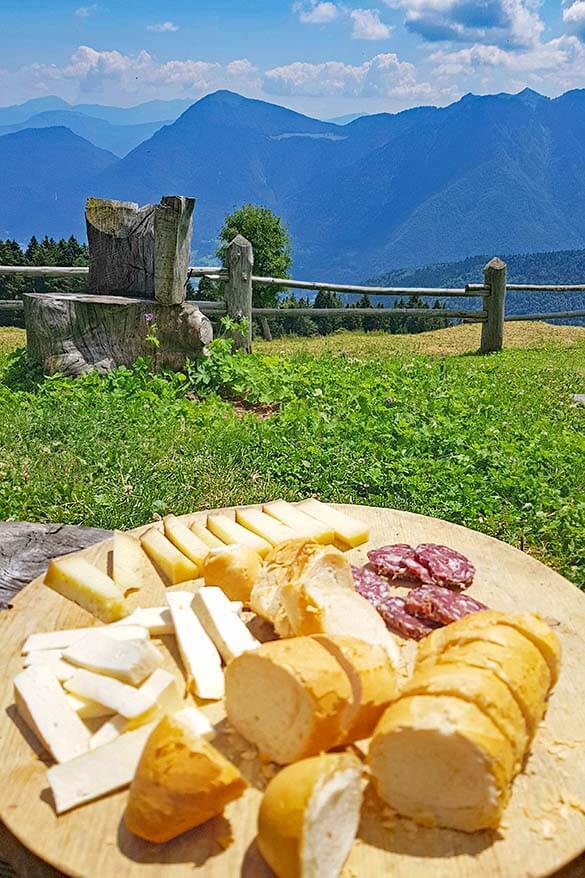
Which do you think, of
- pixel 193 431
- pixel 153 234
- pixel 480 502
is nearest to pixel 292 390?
pixel 193 431

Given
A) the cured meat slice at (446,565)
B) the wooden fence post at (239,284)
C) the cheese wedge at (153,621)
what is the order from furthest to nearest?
the wooden fence post at (239,284)
the cured meat slice at (446,565)
the cheese wedge at (153,621)

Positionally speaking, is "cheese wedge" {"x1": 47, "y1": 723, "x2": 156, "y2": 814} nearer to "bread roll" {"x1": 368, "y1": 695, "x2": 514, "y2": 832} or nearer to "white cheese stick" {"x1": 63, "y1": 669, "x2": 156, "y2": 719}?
"white cheese stick" {"x1": 63, "y1": 669, "x2": 156, "y2": 719}

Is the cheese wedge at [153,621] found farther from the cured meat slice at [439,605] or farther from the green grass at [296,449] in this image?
the green grass at [296,449]

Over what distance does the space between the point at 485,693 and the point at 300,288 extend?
13.3 metres

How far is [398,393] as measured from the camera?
28.0 ft

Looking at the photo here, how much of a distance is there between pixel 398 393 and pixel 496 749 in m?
6.94

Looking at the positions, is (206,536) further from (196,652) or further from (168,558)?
(196,652)

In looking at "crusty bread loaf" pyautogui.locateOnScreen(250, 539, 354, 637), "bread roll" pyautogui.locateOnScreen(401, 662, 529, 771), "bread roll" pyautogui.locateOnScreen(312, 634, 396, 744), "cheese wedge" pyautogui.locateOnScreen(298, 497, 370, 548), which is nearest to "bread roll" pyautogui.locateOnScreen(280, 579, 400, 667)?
"crusty bread loaf" pyautogui.locateOnScreen(250, 539, 354, 637)

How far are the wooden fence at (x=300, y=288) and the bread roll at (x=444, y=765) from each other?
989 cm

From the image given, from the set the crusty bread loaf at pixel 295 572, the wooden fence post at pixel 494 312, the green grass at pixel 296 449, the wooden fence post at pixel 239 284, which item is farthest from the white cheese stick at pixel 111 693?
the wooden fence post at pixel 494 312

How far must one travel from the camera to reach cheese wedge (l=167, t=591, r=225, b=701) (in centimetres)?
218

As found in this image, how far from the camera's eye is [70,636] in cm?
237

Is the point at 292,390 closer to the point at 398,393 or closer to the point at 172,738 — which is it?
the point at 398,393

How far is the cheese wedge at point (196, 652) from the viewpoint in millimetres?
2184
